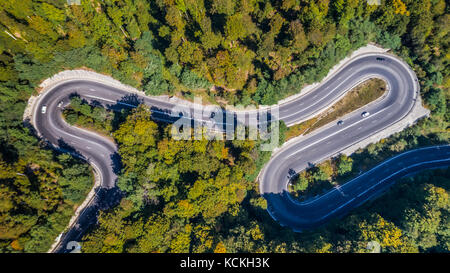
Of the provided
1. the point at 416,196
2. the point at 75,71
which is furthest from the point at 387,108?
the point at 75,71

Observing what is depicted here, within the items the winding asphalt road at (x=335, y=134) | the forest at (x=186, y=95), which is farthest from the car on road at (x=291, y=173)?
the forest at (x=186, y=95)

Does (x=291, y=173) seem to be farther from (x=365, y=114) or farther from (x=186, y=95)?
(x=186, y=95)

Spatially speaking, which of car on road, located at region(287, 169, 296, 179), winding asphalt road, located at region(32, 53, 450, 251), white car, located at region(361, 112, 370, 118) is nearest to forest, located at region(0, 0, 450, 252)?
winding asphalt road, located at region(32, 53, 450, 251)

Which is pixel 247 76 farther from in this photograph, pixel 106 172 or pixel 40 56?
pixel 40 56

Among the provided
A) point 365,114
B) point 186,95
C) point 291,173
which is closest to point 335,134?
point 365,114

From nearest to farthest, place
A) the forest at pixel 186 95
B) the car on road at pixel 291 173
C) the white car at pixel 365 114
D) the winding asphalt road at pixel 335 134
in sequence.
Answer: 1. the forest at pixel 186 95
2. the winding asphalt road at pixel 335 134
3. the white car at pixel 365 114
4. the car on road at pixel 291 173

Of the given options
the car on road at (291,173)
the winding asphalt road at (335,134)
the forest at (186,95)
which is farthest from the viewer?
the car on road at (291,173)

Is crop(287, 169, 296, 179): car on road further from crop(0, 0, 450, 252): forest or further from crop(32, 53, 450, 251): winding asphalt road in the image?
crop(0, 0, 450, 252): forest

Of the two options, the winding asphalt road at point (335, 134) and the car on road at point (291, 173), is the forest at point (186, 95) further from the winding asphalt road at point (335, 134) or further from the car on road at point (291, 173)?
the car on road at point (291, 173)
